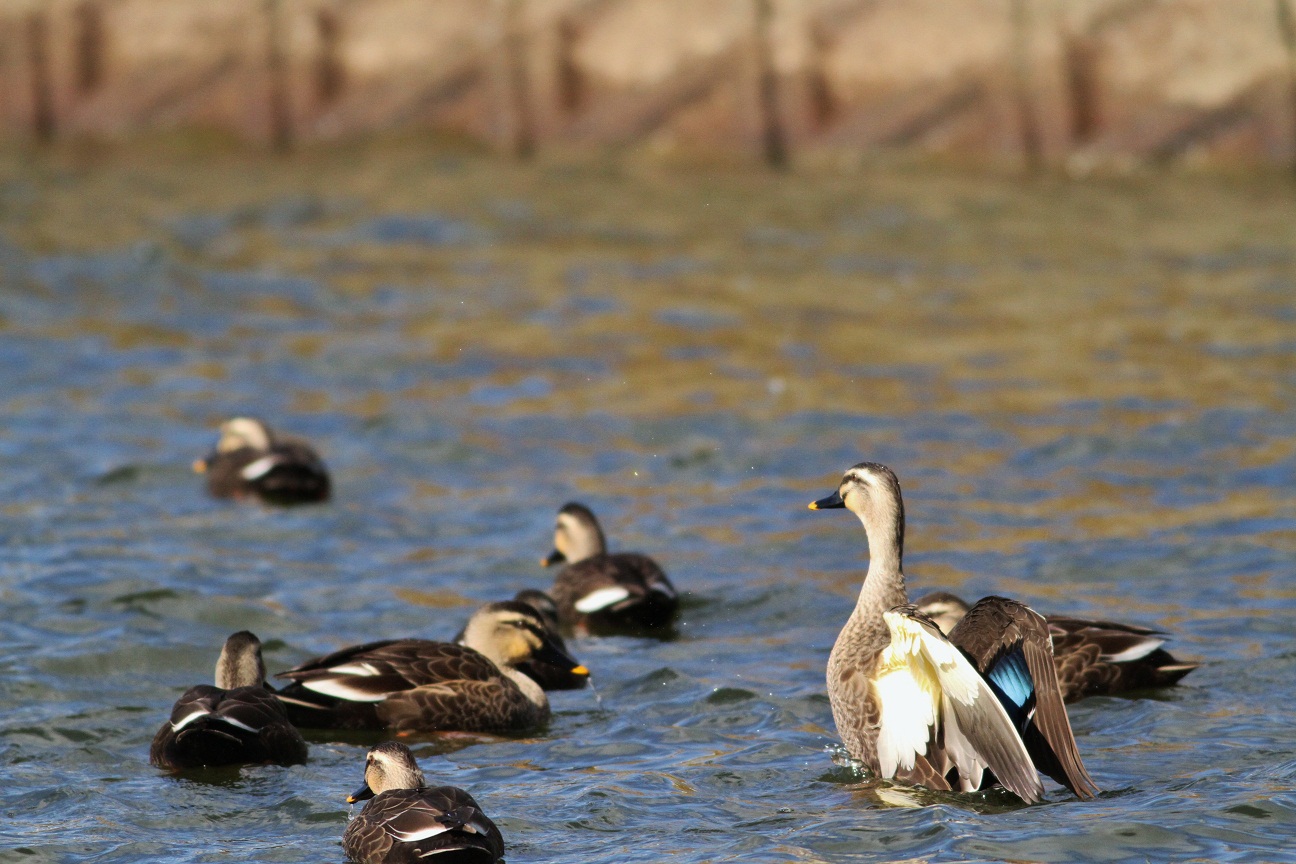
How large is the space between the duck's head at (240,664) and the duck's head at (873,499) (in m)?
2.45

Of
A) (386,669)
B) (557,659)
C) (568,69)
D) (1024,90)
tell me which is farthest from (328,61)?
(386,669)

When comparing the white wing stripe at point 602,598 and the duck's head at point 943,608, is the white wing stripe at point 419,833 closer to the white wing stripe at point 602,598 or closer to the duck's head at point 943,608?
the duck's head at point 943,608

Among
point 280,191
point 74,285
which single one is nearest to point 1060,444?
point 74,285

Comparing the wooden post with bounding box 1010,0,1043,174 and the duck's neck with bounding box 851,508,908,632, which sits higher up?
the wooden post with bounding box 1010,0,1043,174

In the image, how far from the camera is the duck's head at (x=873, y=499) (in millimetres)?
8125

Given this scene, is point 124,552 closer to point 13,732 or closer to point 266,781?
point 13,732

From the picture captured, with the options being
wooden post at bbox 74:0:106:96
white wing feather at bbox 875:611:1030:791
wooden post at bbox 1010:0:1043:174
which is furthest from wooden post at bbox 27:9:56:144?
white wing feather at bbox 875:611:1030:791

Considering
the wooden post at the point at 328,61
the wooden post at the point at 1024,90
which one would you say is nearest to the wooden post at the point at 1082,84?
the wooden post at the point at 1024,90

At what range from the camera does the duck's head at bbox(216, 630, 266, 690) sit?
8.13 metres

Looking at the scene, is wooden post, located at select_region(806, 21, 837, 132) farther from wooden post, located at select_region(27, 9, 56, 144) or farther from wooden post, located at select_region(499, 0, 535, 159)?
wooden post, located at select_region(27, 9, 56, 144)

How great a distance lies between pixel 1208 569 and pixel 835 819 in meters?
4.20

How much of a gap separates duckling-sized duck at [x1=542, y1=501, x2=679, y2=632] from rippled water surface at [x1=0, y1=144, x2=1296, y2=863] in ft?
0.77

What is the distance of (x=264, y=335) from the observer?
17141 millimetres

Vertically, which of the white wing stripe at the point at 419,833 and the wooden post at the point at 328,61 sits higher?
the wooden post at the point at 328,61
